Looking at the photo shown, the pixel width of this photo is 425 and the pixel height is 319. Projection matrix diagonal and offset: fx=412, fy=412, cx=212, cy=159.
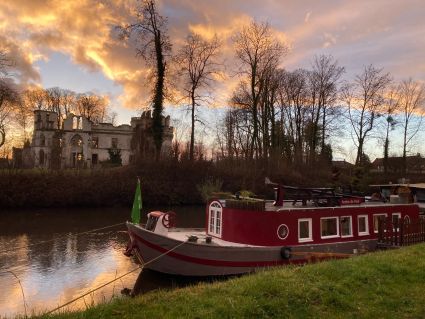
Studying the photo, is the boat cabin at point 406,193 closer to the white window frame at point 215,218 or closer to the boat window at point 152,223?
the white window frame at point 215,218

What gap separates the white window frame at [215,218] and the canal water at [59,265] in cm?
262

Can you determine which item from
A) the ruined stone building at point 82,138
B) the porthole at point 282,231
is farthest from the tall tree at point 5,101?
the porthole at point 282,231

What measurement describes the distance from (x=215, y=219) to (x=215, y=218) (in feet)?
0.16

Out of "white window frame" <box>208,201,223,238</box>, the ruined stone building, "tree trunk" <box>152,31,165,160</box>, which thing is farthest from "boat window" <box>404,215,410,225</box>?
the ruined stone building

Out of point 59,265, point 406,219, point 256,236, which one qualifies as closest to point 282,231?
point 256,236

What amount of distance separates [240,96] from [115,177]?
19.0 metres

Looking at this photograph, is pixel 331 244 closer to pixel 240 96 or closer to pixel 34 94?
pixel 240 96

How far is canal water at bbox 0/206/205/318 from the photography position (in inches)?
544

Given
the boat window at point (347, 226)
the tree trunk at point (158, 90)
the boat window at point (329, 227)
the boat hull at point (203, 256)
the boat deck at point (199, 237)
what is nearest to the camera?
the boat hull at point (203, 256)

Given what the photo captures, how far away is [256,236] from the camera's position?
16.3 meters

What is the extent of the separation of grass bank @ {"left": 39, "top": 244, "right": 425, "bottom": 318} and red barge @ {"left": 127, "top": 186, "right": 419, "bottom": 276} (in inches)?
230

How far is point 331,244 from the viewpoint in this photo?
17.8 metres

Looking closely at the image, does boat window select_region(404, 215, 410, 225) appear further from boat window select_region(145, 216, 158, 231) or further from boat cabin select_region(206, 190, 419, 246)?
boat window select_region(145, 216, 158, 231)

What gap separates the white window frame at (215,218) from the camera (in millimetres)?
17234
